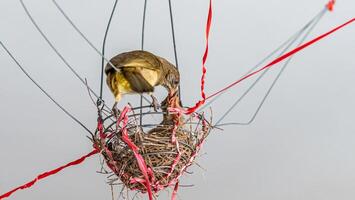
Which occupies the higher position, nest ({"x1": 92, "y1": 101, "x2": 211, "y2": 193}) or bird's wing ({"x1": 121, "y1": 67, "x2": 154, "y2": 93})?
bird's wing ({"x1": 121, "y1": 67, "x2": 154, "y2": 93})

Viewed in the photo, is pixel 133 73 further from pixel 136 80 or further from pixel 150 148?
pixel 150 148

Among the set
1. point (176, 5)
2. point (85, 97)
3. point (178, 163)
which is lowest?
point (178, 163)

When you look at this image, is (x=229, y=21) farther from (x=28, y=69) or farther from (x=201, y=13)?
(x=28, y=69)

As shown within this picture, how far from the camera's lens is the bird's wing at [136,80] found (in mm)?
984

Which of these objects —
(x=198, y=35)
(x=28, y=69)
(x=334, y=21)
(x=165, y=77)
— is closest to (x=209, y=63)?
(x=198, y=35)

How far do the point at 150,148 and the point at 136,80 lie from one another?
4.7 inches

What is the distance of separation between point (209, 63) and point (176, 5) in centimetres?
19

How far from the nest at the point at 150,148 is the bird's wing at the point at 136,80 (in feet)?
0.14

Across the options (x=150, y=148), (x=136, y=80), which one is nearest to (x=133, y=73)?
(x=136, y=80)

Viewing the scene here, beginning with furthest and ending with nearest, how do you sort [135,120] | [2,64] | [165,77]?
[2,64]
[165,77]
[135,120]

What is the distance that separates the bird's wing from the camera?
3.23 ft

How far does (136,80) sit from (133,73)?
0.05ft

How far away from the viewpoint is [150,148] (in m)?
1.05

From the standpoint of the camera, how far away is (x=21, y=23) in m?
1.76
